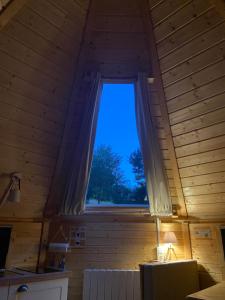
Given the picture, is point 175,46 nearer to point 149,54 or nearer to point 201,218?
point 149,54

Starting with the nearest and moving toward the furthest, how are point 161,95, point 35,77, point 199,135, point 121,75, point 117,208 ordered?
point 35,77
point 199,135
point 161,95
point 121,75
point 117,208

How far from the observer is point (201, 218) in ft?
10.2

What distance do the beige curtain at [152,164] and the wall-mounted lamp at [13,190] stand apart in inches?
61.6

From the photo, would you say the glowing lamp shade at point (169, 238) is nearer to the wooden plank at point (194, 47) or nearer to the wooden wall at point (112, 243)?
the wooden wall at point (112, 243)

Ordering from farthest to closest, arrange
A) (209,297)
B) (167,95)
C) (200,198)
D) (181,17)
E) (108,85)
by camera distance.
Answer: (108,85) → (200,198) → (167,95) → (181,17) → (209,297)

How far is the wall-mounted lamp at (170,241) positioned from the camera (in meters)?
2.94

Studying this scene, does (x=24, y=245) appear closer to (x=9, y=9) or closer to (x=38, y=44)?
(x=38, y=44)

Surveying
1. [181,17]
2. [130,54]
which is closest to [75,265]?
[130,54]

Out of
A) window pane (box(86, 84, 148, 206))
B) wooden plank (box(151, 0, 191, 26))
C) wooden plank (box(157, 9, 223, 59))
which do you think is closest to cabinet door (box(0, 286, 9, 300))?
window pane (box(86, 84, 148, 206))

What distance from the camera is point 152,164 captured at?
10.2 ft

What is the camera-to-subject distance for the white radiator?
9.16 feet

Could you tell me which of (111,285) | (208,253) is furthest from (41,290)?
(208,253)

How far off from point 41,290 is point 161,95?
2.41 metres

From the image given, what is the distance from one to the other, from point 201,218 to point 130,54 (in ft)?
7.37
